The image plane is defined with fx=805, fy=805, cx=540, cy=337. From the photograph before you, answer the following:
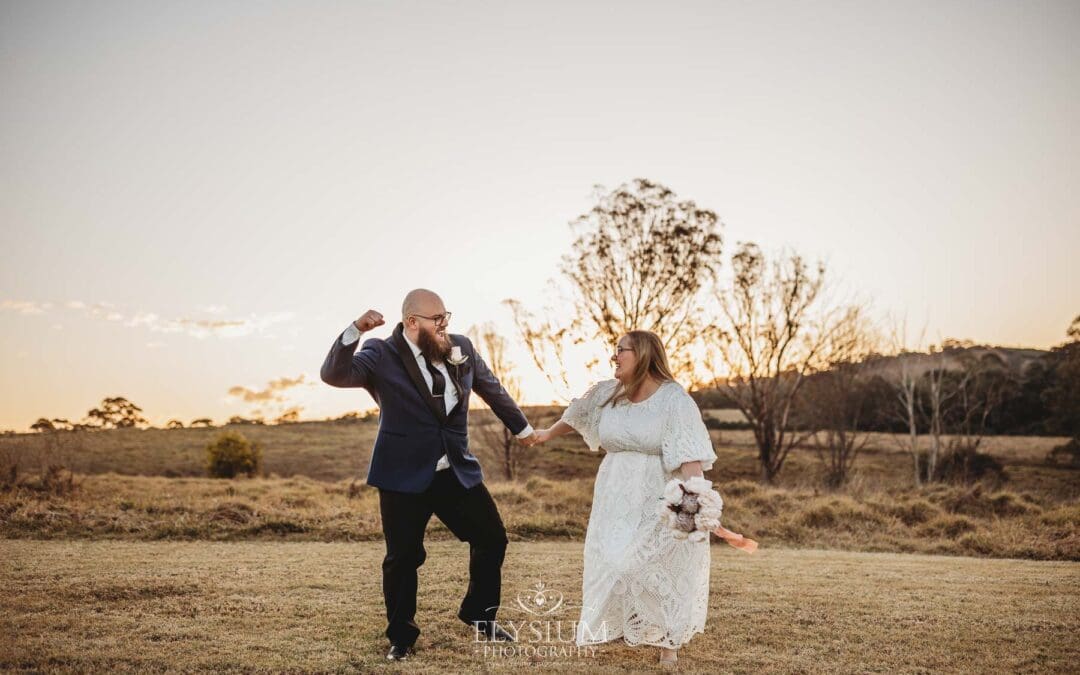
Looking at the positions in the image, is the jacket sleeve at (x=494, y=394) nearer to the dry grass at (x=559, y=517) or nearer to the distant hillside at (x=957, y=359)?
the dry grass at (x=559, y=517)

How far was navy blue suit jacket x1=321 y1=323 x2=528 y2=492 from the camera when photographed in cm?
558

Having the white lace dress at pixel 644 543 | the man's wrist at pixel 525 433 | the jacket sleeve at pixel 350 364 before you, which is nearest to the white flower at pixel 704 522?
the white lace dress at pixel 644 543

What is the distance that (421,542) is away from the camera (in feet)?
18.9

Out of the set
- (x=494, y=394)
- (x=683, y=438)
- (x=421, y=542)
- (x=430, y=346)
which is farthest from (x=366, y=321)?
(x=683, y=438)

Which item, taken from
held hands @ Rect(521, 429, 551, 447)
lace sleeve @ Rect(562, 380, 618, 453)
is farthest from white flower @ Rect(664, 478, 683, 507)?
held hands @ Rect(521, 429, 551, 447)

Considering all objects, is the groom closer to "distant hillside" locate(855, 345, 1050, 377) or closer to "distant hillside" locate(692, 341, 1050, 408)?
"distant hillside" locate(692, 341, 1050, 408)

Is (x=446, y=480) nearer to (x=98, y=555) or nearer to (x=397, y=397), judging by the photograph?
(x=397, y=397)

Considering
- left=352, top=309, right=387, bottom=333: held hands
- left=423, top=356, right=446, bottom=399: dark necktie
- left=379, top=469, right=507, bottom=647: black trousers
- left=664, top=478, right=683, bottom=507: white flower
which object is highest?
left=352, top=309, right=387, bottom=333: held hands

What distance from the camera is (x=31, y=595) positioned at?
276 inches

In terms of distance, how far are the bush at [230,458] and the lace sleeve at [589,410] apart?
94.7 feet

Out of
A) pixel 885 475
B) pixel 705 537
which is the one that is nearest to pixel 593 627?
pixel 705 537

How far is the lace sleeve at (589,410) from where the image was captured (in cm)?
591

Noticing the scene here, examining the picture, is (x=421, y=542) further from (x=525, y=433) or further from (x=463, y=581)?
(x=463, y=581)

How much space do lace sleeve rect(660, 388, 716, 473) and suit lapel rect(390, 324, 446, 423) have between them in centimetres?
156
